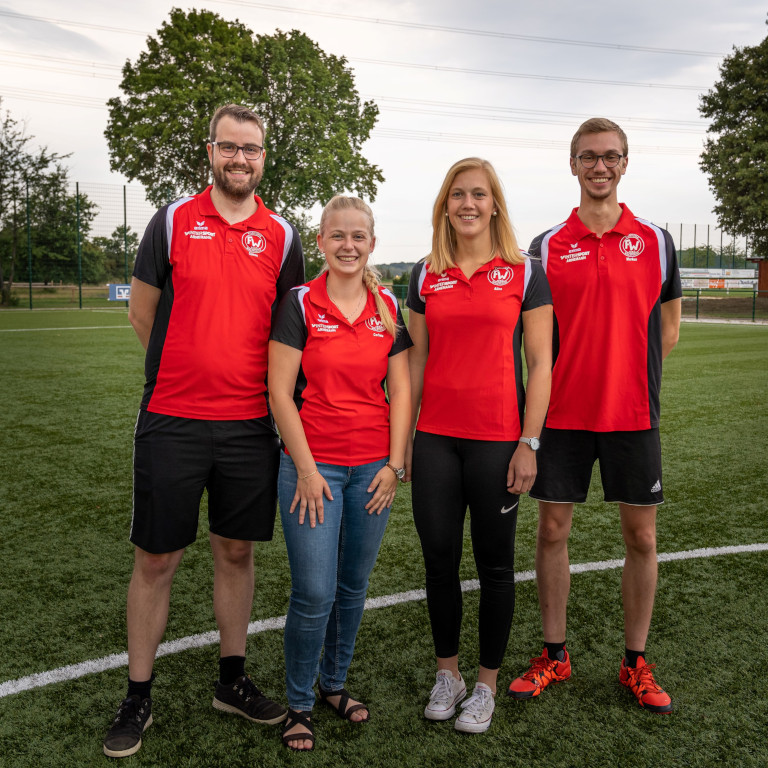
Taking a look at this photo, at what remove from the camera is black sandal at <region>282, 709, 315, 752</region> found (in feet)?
8.18

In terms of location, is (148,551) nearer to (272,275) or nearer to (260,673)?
(260,673)

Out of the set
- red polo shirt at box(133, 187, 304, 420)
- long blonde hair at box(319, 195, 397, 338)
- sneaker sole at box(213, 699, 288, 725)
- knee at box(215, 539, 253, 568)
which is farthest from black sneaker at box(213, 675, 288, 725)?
long blonde hair at box(319, 195, 397, 338)

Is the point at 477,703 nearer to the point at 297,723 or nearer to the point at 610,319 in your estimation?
the point at 297,723

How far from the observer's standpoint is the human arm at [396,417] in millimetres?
2508

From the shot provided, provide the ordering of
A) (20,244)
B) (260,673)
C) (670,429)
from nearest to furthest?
(260,673), (670,429), (20,244)

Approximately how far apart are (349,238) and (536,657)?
1.91 m

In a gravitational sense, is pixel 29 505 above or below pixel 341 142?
below

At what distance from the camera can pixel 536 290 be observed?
2529 mm

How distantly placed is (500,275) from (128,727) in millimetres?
2017

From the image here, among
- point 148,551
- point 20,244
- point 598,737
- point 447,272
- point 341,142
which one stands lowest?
point 598,737

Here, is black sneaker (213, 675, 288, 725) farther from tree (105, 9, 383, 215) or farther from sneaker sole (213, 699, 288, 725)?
tree (105, 9, 383, 215)

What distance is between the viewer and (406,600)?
12.0ft

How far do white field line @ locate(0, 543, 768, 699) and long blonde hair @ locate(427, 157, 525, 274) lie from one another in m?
1.86

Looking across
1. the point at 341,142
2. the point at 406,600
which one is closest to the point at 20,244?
the point at 341,142
